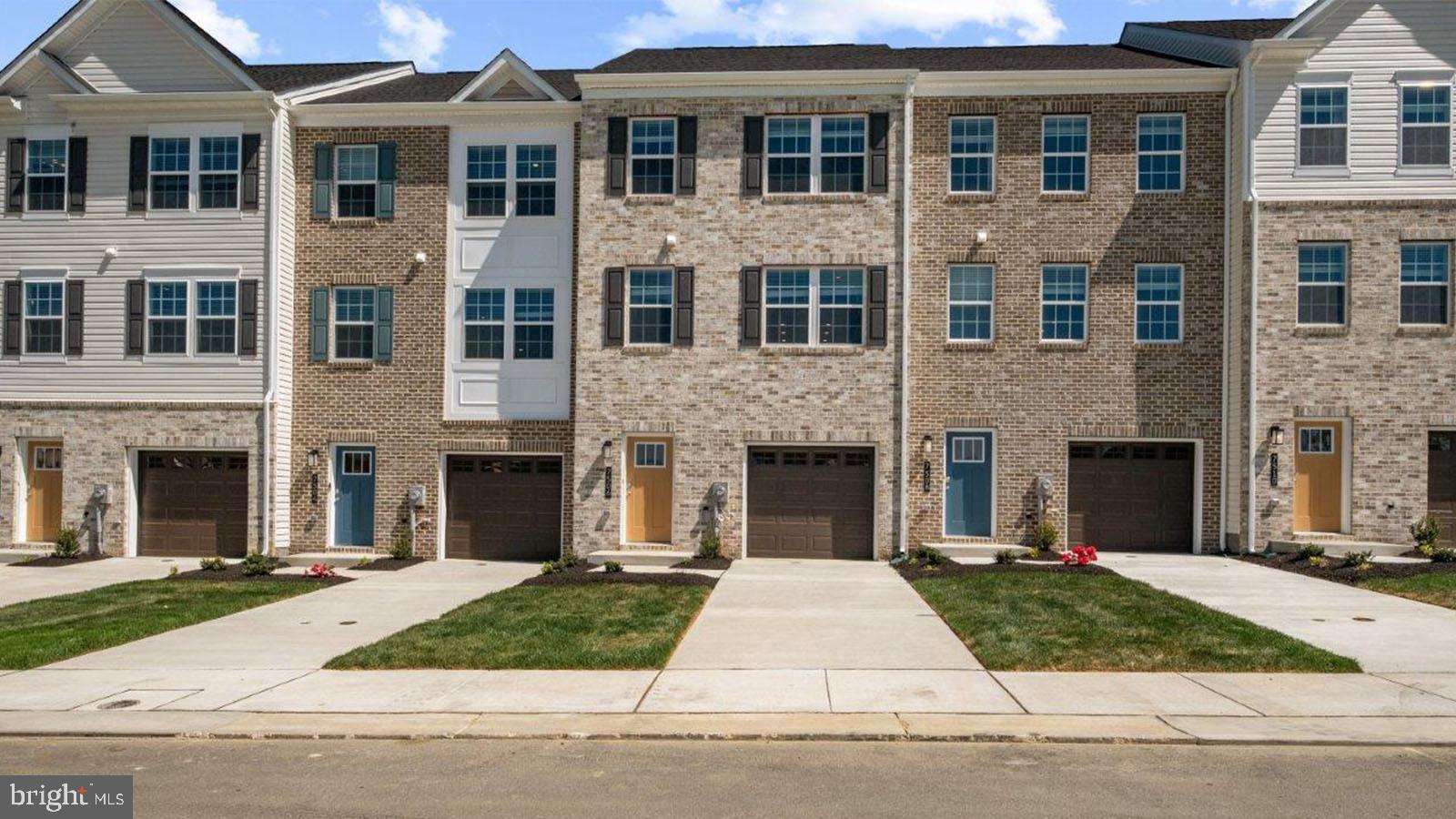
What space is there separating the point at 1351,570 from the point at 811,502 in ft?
31.4

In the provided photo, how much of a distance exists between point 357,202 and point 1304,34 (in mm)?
19145

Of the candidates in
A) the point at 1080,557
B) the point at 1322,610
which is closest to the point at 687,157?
the point at 1080,557

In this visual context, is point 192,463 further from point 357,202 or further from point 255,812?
point 255,812

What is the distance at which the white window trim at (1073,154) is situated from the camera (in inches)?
883

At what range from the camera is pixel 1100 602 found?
1524cm

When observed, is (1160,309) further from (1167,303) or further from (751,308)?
(751,308)

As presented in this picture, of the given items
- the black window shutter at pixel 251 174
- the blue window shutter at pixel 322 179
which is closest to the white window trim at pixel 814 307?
the blue window shutter at pixel 322 179

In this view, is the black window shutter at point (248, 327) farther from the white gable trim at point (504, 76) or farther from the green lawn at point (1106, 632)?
the green lawn at point (1106, 632)

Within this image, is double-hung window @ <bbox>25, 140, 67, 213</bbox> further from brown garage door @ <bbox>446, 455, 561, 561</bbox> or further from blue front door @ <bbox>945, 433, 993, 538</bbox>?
blue front door @ <bbox>945, 433, 993, 538</bbox>

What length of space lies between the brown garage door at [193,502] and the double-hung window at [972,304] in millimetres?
14894

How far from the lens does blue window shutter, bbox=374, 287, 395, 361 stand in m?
23.5

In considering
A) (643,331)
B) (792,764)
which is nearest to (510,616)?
(792,764)

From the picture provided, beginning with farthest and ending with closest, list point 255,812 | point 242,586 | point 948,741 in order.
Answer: point 242,586
point 948,741
point 255,812

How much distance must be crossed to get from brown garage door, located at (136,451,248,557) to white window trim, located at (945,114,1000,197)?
1553 cm
